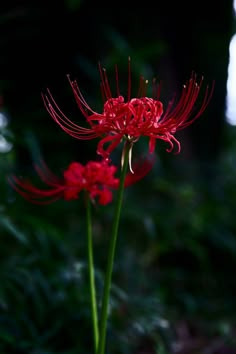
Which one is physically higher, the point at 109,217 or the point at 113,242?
the point at 109,217

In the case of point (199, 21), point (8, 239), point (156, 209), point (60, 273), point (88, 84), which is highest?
point (199, 21)

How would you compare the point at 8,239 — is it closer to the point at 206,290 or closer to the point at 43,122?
the point at 43,122

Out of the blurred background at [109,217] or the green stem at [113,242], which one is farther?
the blurred background at [109,217]

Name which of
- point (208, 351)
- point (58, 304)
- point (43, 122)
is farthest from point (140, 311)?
point (43, 122)

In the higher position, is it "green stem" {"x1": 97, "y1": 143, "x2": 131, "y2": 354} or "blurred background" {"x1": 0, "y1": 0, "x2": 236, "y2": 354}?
"blurred background" {"x1": 0, "y1": 0, "x2": 236, "y2": 354}

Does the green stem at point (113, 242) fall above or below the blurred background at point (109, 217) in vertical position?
below

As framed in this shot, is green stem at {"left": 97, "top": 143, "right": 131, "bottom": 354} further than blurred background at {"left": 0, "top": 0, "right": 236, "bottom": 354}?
No

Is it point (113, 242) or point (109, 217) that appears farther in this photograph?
point (109, 217)

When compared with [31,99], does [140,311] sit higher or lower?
lower
